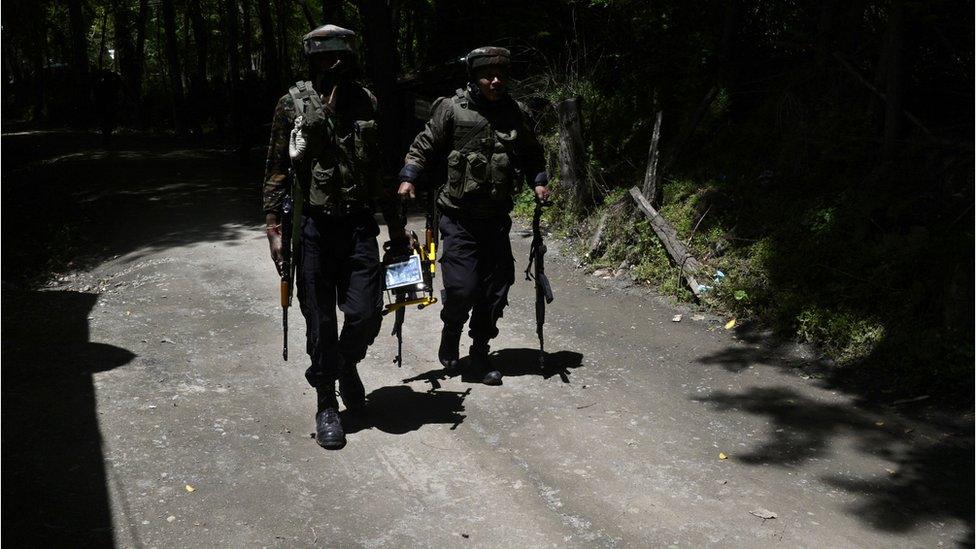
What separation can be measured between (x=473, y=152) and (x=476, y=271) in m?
0.75

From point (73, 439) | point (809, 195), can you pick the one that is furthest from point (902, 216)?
point (73, 439)

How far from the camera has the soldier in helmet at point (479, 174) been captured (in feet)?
18.6

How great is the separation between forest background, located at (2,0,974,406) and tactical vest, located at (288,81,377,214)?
3503 mm

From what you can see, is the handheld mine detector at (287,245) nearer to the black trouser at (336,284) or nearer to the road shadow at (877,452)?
the black trouser at (336,284)

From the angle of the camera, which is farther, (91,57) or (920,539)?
(91,57)

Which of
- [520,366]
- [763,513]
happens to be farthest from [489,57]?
[763,513]

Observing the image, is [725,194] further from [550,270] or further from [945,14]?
[945,14]

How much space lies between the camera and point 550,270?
364 inches

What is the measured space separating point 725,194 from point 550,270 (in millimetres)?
1867

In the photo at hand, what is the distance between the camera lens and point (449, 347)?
→ 6.11m

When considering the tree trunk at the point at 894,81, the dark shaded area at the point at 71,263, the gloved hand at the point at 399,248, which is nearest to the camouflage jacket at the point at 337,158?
the gloved hand at the point at 399,248

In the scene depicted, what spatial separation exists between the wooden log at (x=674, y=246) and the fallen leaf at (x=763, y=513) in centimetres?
374

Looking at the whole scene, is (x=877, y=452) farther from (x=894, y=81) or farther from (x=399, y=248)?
(x=894, y=81)

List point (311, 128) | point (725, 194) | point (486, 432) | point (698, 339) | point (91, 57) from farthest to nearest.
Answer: point (91, 57)
point (725, 194)
point (698, 339)
point (486, 432)
point (311, 128)
